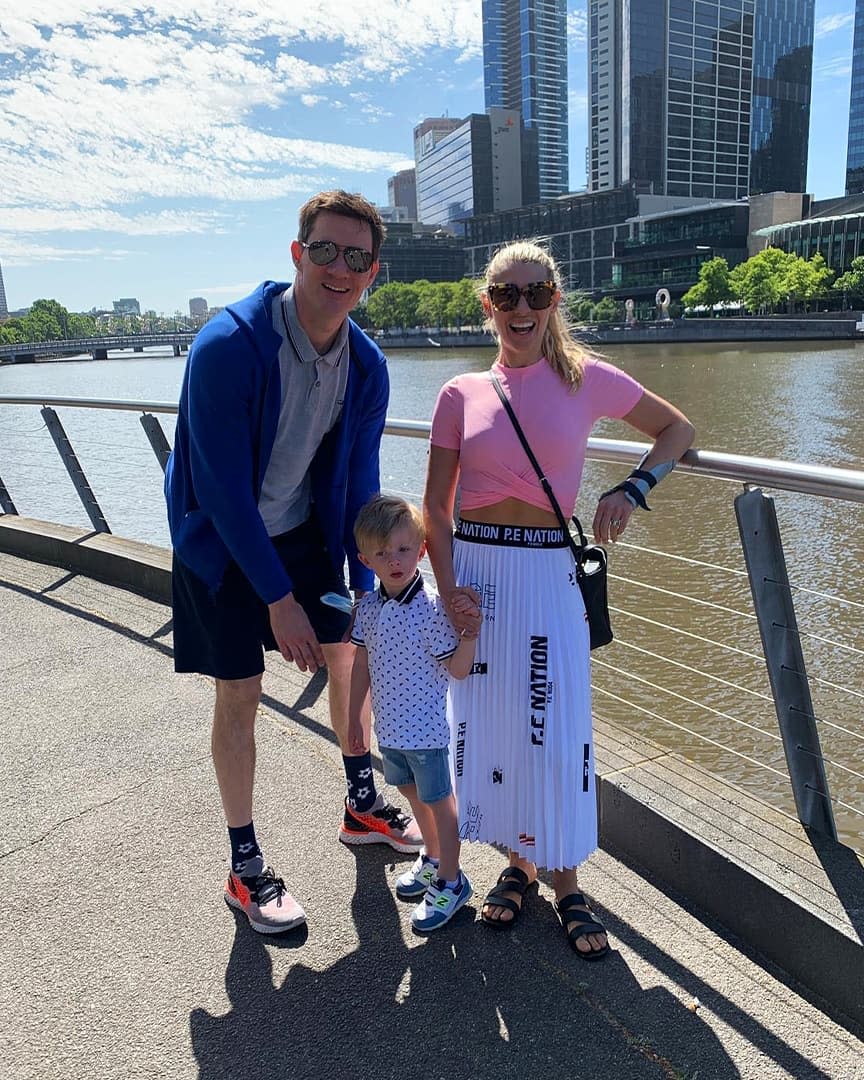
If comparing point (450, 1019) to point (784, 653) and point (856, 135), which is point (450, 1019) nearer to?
point (784, 653)

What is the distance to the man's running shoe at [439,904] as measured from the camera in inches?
86.3

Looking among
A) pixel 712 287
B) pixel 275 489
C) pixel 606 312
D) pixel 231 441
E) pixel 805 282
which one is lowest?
pixel 275 489

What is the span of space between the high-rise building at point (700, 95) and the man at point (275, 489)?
122196mm

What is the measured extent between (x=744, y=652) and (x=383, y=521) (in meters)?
1.38

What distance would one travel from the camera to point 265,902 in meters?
2.24

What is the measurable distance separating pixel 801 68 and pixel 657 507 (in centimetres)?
14754

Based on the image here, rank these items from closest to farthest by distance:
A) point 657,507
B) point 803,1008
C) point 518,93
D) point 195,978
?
point 803,1008, point 195,978, point 657,507, point 518,93

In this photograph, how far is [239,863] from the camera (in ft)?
7.64

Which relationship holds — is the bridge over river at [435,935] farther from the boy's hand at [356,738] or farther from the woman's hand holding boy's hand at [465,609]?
the woman's hand holding boy's hand at [465,609]

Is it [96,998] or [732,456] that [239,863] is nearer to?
[96,998]

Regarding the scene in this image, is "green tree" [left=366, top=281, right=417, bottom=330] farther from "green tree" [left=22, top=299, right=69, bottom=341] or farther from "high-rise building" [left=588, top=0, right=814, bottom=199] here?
"green tree" [left=22, top=299, right=69, bottom=341]

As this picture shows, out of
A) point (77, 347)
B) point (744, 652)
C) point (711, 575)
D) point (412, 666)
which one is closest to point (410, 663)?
point (412, 666)

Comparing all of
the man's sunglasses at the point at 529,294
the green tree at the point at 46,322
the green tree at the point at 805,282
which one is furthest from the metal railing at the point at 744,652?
the green tree at the point at 46,322

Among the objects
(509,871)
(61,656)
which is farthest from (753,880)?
(61,656)
